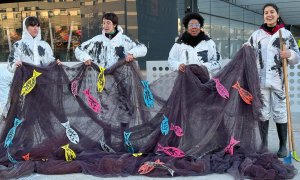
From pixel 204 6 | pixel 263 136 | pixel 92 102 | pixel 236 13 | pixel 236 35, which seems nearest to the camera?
pixel 263 136

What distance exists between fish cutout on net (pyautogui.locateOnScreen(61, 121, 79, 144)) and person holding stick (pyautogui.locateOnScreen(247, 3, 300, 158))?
2.35 m

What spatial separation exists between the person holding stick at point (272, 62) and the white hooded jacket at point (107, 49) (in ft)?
5.00

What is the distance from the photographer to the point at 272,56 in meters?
5.07

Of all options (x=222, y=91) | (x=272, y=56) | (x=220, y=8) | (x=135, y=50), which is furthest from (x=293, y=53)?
(x=220, y=8)

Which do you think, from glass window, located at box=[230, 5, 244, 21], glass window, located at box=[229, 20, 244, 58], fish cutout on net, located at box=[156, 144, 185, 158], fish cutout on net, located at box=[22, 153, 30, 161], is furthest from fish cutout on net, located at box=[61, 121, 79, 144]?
glass window, located at box=[230, 5, 244, 21]

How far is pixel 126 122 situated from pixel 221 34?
12388mm

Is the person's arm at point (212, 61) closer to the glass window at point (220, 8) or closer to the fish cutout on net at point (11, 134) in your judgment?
the fish cutout on net at point (11, 134)

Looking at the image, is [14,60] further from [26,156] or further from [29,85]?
[26,156]

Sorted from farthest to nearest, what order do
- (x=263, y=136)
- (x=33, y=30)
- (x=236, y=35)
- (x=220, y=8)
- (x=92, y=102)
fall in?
(x=236, y=35), (x=220, y=8), (x=33, y=30), (x=92, y=102), (x=263, y=136)

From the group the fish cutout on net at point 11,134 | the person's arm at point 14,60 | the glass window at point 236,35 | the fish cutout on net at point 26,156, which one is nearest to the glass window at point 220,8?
the glass window at point 236,35

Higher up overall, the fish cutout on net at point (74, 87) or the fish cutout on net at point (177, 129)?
the fish cutout on net at point (74, 87)

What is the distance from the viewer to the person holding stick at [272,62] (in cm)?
507

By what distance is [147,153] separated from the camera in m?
5.14

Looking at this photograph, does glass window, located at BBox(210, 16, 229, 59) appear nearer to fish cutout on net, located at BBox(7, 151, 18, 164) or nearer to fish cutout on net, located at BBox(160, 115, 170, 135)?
fish cutout on net, located at BBox(160, 115, 170, 135)
